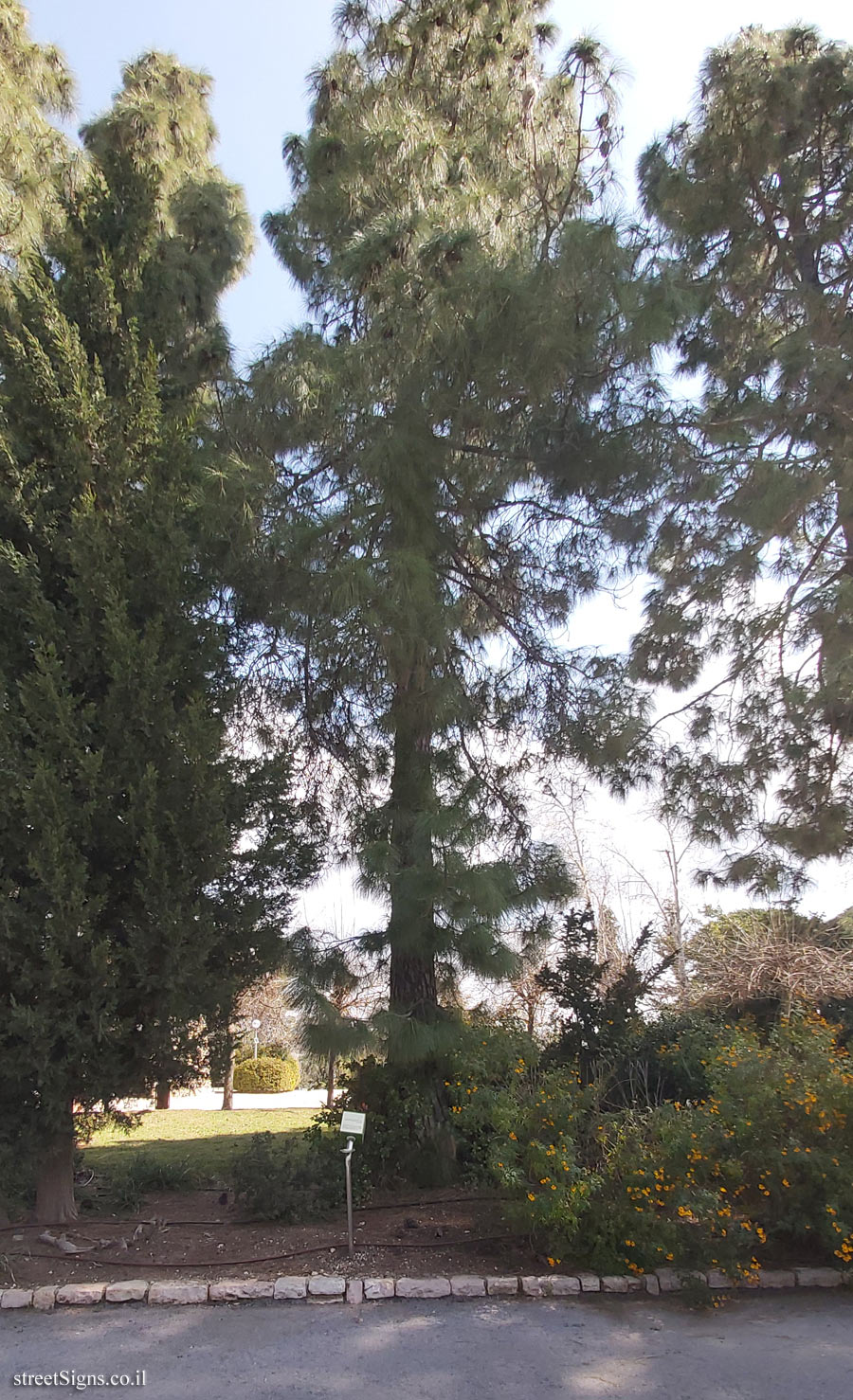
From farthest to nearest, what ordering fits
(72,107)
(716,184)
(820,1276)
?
1. (72,107)
2. (716,184)
3. (820,1276)

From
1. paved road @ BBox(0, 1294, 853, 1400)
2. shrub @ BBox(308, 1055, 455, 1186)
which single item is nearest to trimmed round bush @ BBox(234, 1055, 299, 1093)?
shrub @ BBox(308, 1055, 455, 1186)

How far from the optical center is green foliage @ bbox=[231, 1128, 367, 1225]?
222 inches

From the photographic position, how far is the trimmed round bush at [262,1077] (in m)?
20.7

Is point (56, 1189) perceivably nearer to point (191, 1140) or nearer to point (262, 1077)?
point (191, 1140)

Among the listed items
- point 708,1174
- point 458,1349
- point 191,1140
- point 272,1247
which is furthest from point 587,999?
point 191,1140

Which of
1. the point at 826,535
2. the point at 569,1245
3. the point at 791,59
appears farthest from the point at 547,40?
the point at 569,1245

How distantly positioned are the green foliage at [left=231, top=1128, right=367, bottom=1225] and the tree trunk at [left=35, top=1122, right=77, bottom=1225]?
105 cm

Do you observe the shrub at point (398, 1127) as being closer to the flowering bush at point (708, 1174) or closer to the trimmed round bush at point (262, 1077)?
the flowering bush at point (708, 1174)

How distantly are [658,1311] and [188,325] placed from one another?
7.82m

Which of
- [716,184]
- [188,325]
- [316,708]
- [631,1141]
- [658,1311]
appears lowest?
[658,1311]

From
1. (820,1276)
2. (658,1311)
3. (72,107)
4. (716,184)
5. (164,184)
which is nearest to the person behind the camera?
(658,1311)

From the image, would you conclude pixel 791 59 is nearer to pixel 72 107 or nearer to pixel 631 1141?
pixel 72 107

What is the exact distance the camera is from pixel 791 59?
6.91m

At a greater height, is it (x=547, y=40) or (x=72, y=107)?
(x=72, y=107)
